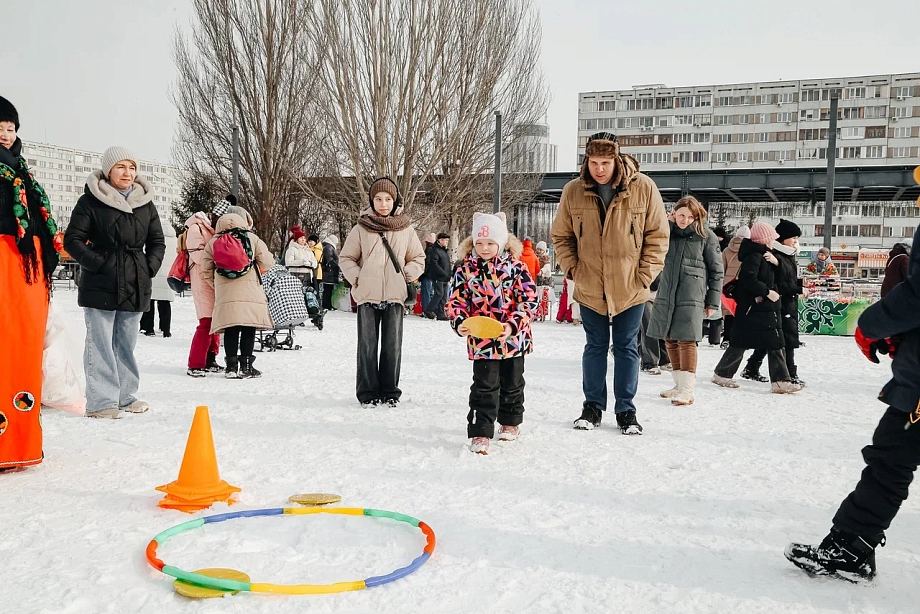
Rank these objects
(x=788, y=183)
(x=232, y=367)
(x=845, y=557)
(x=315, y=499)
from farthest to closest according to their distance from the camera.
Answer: (x=788, y=183) → (x=232, y=367) → (x=315, y=499) → (x=845, y=557)

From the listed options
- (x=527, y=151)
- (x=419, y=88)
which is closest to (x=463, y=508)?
(x=419, y=88)

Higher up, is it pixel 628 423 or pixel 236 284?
pixel 236 284

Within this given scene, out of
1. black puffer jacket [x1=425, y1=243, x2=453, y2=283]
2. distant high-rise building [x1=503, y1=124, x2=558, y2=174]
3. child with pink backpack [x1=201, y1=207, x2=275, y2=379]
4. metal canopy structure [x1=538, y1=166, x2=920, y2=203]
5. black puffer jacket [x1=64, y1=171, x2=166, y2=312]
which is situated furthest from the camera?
distant high-rise building [x1=503, y1=124, x2=558, y2=174]

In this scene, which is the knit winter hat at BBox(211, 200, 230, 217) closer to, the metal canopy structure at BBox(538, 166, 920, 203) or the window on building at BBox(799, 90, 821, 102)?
the metal canopy structure at BBox(538, 166, 920, 203)

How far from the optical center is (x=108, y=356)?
632 cm

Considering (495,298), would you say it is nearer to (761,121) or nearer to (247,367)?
(247,367)

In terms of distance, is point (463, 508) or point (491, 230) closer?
point (463, 508)

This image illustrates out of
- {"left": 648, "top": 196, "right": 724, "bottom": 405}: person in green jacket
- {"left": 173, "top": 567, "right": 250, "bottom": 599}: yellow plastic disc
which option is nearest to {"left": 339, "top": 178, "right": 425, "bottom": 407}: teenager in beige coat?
{"left": 648, "top": 196, "right": 724, "bottom": 405}: person in green jacket

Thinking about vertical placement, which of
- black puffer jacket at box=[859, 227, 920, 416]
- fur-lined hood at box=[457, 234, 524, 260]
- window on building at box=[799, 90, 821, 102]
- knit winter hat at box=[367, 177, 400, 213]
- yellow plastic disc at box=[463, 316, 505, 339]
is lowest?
yellow plastic disc at box=[463, 316, 505, 339]

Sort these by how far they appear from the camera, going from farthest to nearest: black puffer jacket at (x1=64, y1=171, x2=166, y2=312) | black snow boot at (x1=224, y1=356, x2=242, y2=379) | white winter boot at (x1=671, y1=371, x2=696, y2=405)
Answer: black snow boot at (x1=224, y1=356, x2=242, y2=379)
white winter boot at (x1=671, y1=371, x2=696, y2=405)
black puffer jacket at (x1=64, y1=171, x2=166, y2=312)

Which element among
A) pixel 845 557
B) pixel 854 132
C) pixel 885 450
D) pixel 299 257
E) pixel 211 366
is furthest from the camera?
pixel 854 132

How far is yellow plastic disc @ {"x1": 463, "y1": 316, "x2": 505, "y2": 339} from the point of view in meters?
5.21

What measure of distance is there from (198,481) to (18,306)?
159cm

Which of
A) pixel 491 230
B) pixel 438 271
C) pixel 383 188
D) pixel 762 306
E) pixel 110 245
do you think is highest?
pixel 383 188
